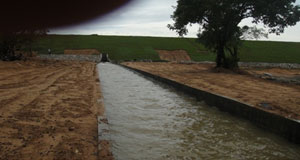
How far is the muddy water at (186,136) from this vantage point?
4.16 metres

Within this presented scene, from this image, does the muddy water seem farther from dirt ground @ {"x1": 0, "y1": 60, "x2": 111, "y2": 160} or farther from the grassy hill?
the grassy hill

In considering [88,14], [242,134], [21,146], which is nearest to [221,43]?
[242,134]

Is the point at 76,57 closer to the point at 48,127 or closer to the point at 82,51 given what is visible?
the point at 82,51

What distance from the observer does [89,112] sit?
19.7 feet

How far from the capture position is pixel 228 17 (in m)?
20.5

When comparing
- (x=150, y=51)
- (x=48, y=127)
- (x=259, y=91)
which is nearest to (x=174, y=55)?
(x=150, y=51)

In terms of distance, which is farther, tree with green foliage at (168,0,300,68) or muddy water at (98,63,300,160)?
tree with green foliage at (168,0,300,68)

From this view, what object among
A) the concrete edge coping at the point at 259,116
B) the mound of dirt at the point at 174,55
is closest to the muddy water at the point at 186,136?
the concrete edge coping at the point at 259,116

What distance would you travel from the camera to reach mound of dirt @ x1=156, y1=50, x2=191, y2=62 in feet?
152

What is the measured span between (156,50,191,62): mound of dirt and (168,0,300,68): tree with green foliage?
75.0 ft

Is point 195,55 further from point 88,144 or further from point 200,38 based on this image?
point 88,144

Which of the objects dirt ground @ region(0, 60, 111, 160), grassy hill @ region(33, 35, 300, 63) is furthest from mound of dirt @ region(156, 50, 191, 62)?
dirt ground @ region(0, 60, 111, 160)

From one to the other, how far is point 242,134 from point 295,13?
17161 mm

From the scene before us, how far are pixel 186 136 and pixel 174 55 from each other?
44.3 meters
